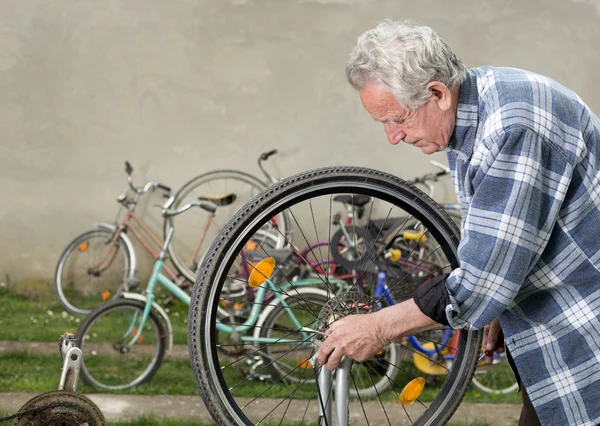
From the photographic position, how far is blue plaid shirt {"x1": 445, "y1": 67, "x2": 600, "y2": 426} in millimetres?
1841

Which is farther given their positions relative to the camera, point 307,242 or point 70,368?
point 70,368

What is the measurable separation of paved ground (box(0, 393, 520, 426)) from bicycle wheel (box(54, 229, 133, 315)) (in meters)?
1.94

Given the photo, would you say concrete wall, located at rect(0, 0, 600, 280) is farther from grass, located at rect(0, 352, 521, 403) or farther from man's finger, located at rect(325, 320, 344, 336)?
man's finger, located at rect(325, 320, 344, 336)

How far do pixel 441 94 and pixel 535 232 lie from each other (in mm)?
377

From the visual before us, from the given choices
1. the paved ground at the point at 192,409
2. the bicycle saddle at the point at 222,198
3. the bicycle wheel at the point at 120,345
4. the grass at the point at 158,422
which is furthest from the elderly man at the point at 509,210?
the bicycle saddle at the point at 222,198

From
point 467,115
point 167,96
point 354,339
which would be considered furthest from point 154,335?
point 467,115

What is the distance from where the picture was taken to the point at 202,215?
7117 millimetres

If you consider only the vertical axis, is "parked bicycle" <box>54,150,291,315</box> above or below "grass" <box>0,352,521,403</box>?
above

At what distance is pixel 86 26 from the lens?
7094mm

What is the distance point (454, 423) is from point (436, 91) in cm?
290

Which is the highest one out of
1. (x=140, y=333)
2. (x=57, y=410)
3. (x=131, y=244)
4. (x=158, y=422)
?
(x=57, y=410)

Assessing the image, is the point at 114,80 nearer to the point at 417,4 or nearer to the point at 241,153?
the point at 241,153

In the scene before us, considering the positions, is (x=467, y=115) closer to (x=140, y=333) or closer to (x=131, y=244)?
(x=140, y=333)

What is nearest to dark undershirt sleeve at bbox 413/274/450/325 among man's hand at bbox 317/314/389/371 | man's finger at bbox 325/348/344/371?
man's hand at bbox 317/314/389/371
